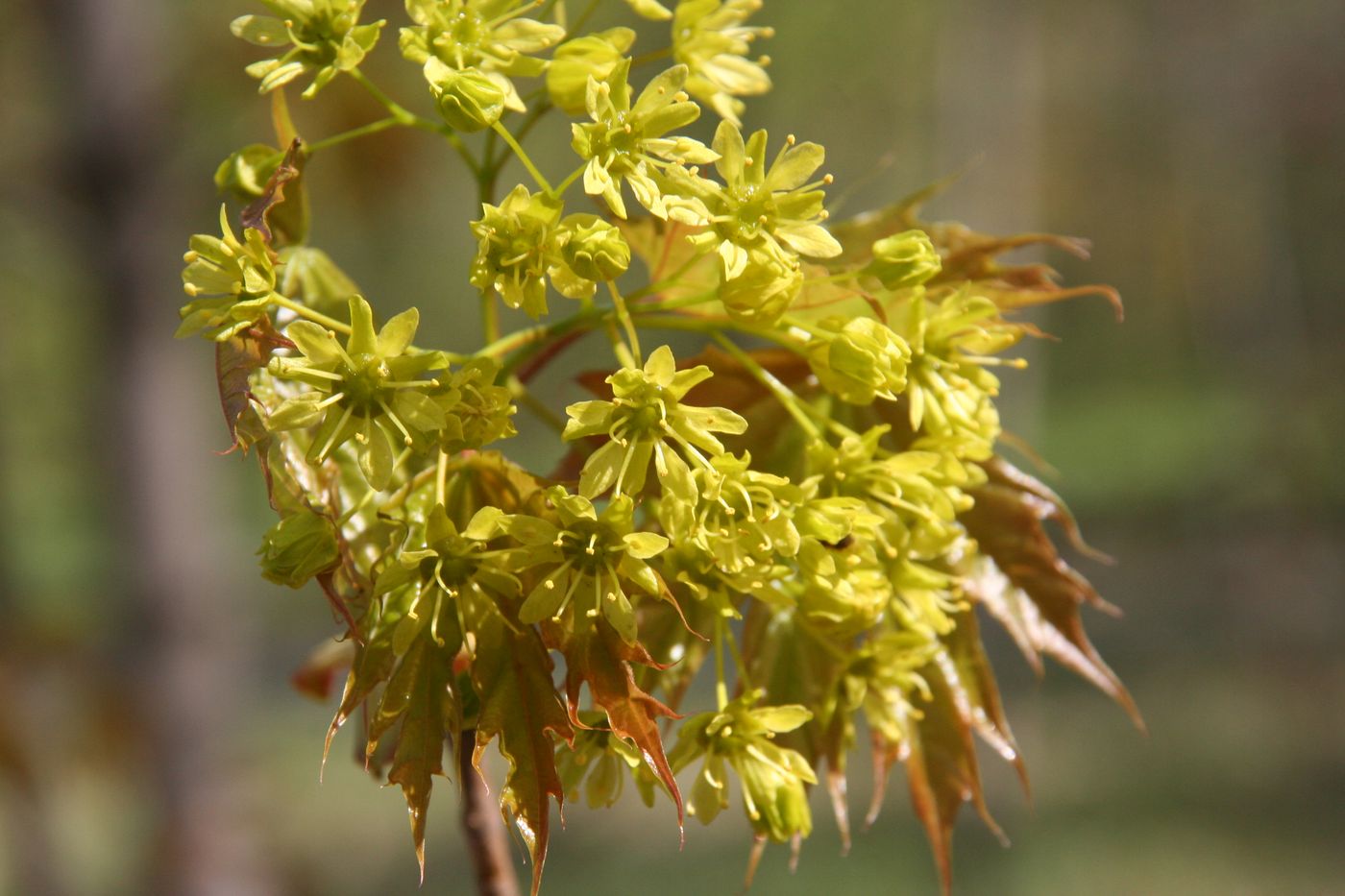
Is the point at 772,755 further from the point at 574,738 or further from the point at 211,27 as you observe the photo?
the point at 211,27

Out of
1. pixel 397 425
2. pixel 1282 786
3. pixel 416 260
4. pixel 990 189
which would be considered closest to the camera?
pixel 397 425

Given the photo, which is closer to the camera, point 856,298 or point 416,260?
point 856,298

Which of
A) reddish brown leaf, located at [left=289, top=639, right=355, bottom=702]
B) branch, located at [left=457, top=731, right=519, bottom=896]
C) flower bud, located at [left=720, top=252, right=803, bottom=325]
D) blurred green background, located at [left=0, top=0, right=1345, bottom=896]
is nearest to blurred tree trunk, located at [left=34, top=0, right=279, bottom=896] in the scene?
blurred green background, located at [left=0, top=0, right=1345, bottom=896]

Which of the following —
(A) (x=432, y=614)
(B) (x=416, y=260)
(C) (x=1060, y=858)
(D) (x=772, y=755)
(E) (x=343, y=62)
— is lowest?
(C) (x=1060, y=858)

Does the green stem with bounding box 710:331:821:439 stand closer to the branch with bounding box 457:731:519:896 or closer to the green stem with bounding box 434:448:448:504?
the green stem with bounding box 434:448:448:504

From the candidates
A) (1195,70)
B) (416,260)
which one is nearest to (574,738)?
(1195,70)

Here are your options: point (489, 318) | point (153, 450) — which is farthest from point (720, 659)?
point (153, 450)
